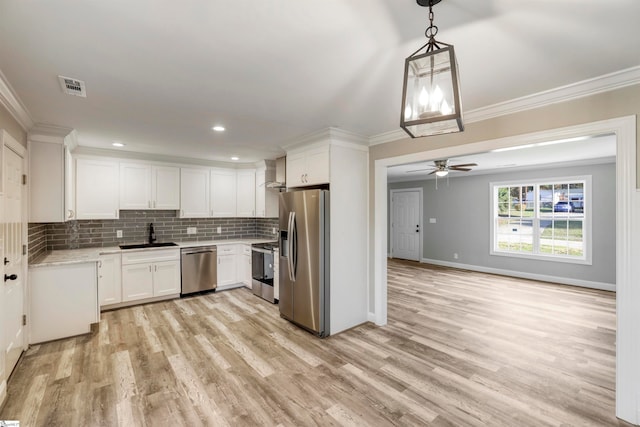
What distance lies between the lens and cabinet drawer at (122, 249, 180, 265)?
4305mm

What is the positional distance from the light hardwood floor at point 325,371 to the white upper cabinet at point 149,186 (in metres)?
1.65

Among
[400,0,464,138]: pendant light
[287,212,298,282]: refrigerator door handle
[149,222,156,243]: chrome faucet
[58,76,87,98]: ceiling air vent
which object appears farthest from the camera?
[149,222,156,243]: chrome faucet

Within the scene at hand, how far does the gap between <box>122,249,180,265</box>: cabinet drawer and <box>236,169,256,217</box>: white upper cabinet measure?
4.66 ft

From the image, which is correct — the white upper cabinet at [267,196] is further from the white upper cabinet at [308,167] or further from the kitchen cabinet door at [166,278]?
the kitchen cabinet door at [166,278]

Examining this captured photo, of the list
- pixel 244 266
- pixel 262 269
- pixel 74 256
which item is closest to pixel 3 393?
pixel 74 256

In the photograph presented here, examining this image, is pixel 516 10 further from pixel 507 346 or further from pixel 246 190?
pixel 246 190

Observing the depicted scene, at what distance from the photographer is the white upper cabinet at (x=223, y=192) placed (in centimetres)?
540

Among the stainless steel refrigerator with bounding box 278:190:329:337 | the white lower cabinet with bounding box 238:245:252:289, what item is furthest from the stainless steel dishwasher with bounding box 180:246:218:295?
the stainless steel refrigerator with bounding box 278:190:329:337

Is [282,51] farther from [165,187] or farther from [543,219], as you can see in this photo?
[543,219]

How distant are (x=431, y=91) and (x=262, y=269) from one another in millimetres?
4269

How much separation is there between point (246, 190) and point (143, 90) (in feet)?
11.3

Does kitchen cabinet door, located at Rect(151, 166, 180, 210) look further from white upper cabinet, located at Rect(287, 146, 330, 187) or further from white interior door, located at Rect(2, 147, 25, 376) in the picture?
white upper cabinet, located at Rect(287, 146, 330, 187)

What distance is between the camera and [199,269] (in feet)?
16.2

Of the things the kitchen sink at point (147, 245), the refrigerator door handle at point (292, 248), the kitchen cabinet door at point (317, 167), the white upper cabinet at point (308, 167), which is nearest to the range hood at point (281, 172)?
the white upper cabinet at point (308, 167)
